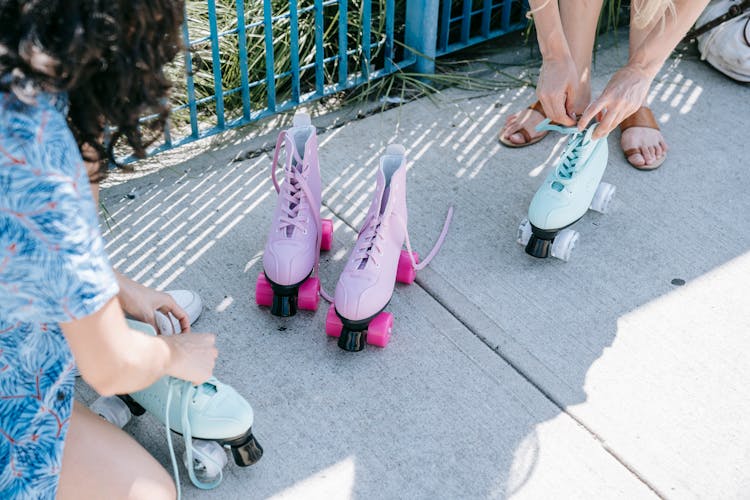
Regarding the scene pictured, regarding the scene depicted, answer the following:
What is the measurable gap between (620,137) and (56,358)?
2179 mm

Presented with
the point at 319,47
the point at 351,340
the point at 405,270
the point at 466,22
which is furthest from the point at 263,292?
the point at 466,22

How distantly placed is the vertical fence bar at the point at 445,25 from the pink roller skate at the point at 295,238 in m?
1.16

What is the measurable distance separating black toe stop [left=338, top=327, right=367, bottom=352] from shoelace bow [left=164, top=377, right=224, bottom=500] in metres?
0.46

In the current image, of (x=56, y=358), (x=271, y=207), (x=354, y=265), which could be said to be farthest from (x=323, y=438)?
(x=271, y=207)

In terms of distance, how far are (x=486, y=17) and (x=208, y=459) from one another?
226cm

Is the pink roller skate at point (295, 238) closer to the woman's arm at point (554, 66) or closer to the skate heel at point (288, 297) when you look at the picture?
the skate heel at point (288, 297)

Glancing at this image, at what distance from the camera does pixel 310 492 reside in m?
1.85

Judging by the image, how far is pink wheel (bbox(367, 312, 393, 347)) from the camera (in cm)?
215

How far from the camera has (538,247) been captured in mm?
2469

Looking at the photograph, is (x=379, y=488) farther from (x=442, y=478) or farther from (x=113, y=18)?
(x=113, y=18)

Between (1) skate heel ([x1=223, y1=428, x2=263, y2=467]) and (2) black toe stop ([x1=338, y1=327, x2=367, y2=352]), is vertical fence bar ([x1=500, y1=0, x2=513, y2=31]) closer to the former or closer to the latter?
(2) black toe stop ([x1=338, y1=327, x2=367, y2=352])

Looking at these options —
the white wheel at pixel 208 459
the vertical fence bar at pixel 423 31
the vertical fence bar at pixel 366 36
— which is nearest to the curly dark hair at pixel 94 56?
the white wheel at pixel 208 459

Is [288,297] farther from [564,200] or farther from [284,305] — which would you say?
[564,200]

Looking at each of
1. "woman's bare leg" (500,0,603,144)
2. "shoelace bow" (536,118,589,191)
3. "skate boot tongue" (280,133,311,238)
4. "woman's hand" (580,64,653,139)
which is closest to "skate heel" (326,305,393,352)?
"skate boot tongue" (280,133,311,238)
